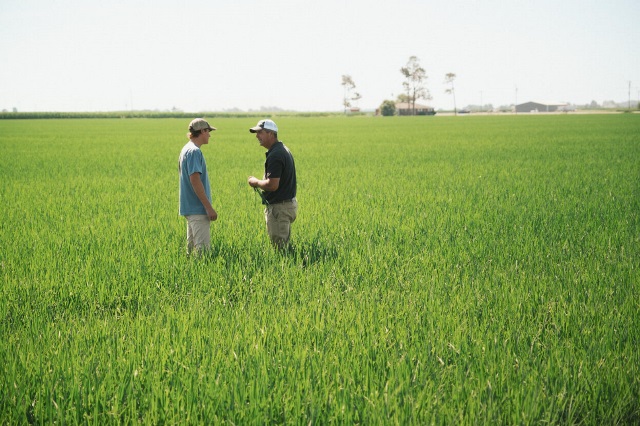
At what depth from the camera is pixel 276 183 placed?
579cm

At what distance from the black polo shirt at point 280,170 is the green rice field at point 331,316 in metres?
0.69

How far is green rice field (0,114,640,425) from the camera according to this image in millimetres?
2908

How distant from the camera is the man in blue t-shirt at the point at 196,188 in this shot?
5.61 metres

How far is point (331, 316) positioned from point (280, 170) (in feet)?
7.03

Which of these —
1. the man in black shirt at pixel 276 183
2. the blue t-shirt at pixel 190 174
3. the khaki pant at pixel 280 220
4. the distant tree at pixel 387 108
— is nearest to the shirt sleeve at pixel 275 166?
the man in black shirt at pixel 276 183

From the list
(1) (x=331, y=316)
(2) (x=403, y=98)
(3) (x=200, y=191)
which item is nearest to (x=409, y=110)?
(2) (x=403, y=98)

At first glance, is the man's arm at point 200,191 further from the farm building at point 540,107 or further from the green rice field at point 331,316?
the farm building at point 540,107

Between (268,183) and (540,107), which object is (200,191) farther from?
(540,107)

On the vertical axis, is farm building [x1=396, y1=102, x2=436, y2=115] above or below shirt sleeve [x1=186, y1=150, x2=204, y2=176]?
above

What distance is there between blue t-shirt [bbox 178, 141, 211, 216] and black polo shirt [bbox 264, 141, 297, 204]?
69 cm

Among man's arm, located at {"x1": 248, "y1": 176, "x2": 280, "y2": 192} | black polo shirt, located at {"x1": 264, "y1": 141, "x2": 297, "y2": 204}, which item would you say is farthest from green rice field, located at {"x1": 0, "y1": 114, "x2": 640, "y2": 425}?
man's arm, located at {"x1": 248, "y1": 176, "x2": 280, "y2": 192}

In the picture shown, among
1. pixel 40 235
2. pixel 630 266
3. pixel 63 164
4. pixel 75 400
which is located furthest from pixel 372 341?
pixel 63 164

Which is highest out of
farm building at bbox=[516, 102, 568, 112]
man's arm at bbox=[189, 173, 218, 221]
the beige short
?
farm building at bbox=[516, 102, 568, 112]

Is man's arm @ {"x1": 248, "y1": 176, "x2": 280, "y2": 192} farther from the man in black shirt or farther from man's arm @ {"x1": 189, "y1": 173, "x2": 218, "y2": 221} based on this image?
man's arm @ {"x1": 189, "y1": 173, "x2": 218, "y2": 221}
